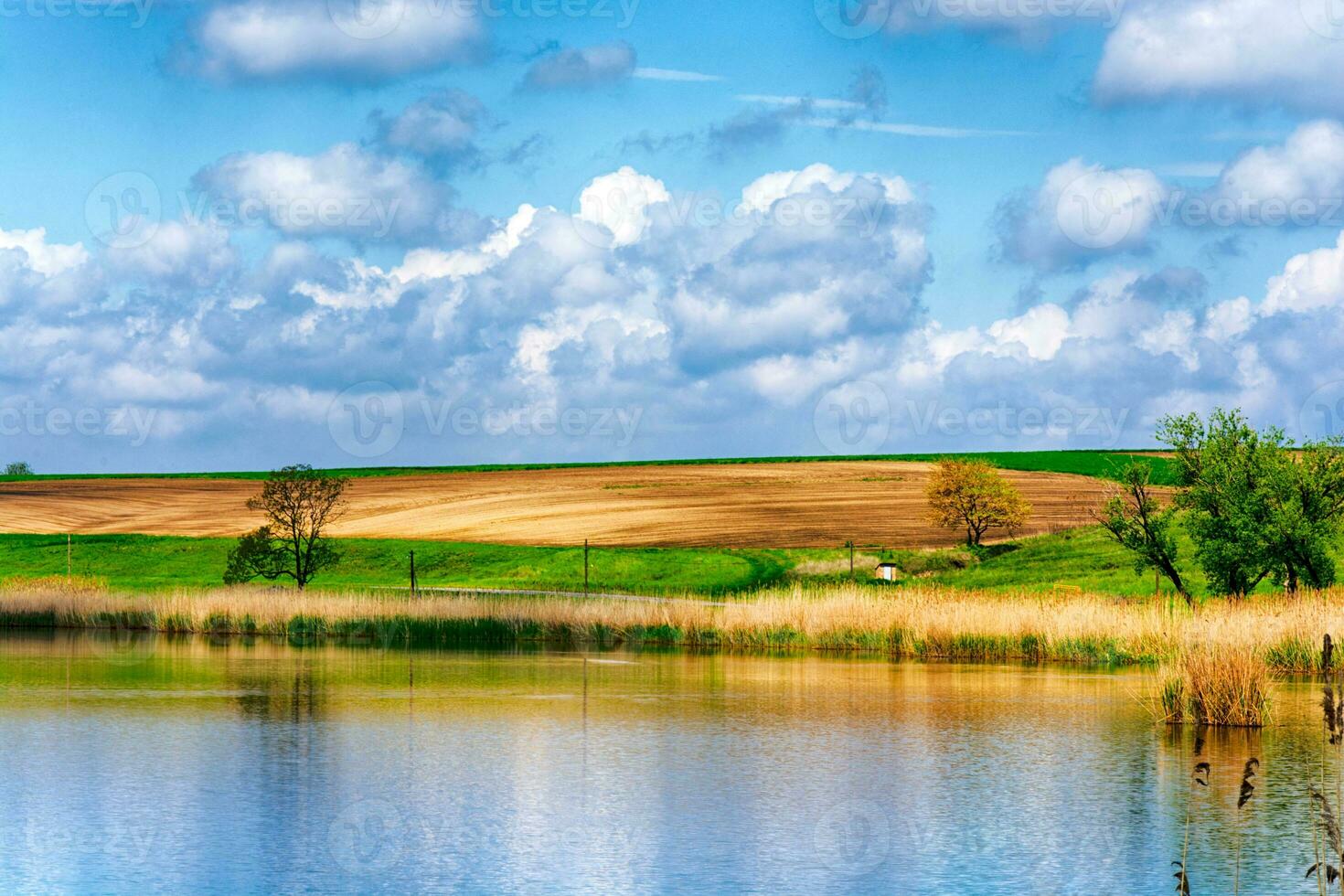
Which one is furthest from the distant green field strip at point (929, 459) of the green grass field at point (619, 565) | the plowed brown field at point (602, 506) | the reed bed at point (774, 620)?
the reed bed at point (774, 620)

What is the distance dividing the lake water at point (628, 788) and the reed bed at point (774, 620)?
5.65 metres

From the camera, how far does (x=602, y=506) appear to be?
9900 cm

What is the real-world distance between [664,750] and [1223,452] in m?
29.3

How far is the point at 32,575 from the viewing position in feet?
245

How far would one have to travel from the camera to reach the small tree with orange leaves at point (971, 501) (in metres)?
82.0

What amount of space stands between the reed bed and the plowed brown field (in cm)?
3319

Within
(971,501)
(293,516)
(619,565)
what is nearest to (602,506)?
(619,565)

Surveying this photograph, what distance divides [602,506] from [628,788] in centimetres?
8084

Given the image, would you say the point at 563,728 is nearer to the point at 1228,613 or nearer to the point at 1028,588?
the point at 1228,613

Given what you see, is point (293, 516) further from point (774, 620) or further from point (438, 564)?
point (438, 564)

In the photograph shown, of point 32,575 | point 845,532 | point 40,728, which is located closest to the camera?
point 40,728

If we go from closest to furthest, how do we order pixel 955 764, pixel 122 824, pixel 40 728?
1. pixel 122 824
2. pixel 955 764
3. pixel 40 728

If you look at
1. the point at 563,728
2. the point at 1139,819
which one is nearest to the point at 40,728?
the point at 563,728

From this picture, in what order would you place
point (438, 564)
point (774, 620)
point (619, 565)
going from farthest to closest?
point (438, 564)
point (619, 565)
point (774, 620)
